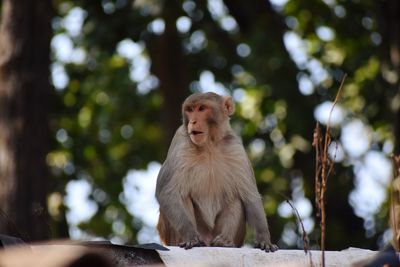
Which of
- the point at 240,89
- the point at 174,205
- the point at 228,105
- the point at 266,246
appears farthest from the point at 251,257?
the point at 240,89

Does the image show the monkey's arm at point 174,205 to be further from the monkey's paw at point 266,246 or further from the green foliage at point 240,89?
the green foliage at point 240,89

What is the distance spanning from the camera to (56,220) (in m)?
24.5

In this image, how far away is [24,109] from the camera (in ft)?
53.9

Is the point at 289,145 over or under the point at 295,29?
under

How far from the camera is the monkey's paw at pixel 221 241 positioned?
10.1m

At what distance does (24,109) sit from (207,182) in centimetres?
656

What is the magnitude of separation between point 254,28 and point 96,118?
7.42m

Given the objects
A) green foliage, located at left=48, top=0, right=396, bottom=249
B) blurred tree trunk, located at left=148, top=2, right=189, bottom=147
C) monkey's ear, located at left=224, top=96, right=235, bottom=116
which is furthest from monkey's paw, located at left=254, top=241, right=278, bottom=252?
blurred tree trunk, located at left=148, top=2, right=189, bottom=147

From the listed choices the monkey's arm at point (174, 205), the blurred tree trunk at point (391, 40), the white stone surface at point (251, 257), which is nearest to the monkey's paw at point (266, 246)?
the monkey's arm at point (174, 205)

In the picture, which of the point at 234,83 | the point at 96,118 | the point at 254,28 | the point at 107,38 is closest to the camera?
the point at 107,38

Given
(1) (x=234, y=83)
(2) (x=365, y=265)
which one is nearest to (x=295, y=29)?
(1) (x=234, y=83)

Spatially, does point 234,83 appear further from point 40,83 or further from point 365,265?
point 365,265

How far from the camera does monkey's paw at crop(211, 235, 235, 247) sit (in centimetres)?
1009

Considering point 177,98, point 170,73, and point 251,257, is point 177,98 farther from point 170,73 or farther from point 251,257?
point 251,257
